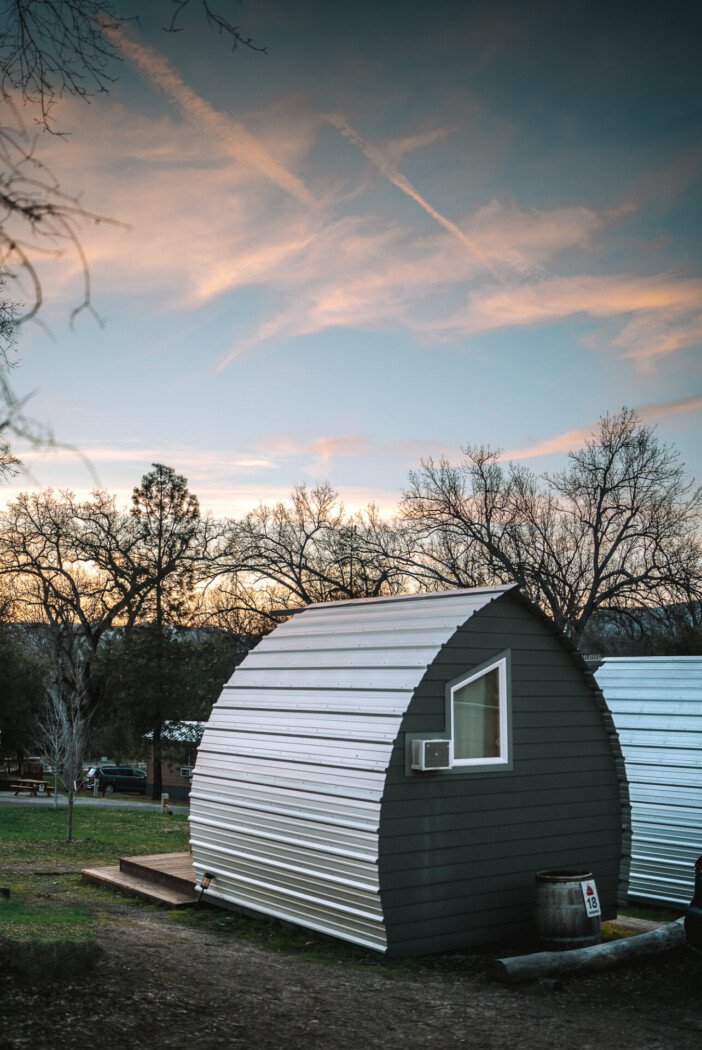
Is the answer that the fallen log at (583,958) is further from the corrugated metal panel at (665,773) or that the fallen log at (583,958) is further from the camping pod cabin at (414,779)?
the corrugated metal panel at (665,773)

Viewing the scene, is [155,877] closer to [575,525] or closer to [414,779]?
[414,779]

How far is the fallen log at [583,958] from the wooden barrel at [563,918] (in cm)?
20

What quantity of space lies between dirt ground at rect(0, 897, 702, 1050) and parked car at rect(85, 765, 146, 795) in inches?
1507

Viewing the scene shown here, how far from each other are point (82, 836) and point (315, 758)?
13709 millimetres

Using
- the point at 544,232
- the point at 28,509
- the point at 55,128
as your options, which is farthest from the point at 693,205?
the point at 28,509

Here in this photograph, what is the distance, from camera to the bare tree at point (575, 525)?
30141 millimetres

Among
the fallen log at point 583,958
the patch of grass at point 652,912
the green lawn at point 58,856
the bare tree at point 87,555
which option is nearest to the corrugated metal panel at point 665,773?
the patch of grass at point 652,912

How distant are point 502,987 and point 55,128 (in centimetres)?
818

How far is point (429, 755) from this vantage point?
9.69 m

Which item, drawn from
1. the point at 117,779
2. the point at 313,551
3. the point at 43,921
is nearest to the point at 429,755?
the point at 43,921

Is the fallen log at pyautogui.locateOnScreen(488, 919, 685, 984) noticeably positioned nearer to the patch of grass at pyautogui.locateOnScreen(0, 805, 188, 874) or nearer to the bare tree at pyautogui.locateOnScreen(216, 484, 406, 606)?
the patch of grass at pyautogui.locateOnScreen(0, 805, 188, 874)

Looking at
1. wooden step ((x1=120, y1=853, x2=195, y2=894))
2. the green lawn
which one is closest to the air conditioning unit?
the green lawn

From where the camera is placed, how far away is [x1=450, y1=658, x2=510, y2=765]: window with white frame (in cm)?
1037

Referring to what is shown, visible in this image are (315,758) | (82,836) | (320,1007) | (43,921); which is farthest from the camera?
(82,836)
